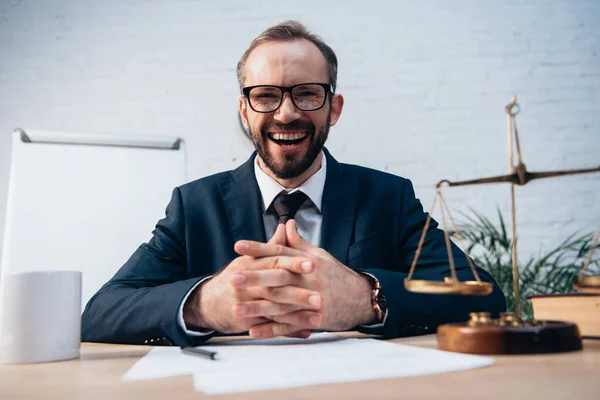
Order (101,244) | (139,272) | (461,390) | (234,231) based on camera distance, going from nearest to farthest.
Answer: (461,390), (139,272), (234,231), (101,244)

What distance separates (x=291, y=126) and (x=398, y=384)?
1187 millimetres

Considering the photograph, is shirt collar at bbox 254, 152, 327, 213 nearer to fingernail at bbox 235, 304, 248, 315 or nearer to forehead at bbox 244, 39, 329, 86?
forehead at bbox 244, 39, 329, 86

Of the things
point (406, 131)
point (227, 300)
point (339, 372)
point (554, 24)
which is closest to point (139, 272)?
point (227, 300)

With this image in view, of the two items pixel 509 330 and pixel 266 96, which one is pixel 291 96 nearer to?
pixel 266 96

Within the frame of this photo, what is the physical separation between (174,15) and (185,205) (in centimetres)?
196

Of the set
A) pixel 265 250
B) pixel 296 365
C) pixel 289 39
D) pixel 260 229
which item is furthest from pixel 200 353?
pixel 289 39

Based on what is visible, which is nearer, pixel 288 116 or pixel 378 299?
pixel 378 299

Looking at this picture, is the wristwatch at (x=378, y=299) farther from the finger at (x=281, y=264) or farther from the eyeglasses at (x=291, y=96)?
the eyeglasses at (x=291, y=96)

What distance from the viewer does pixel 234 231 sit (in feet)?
5.28

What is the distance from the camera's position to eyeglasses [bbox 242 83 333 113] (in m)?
1.59

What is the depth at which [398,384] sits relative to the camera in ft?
1.76

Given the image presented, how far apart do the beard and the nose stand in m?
0.03

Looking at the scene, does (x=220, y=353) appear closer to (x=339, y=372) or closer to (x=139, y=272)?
(x=339, y=372)

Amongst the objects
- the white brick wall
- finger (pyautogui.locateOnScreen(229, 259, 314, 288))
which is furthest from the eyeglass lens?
the white brick wall
